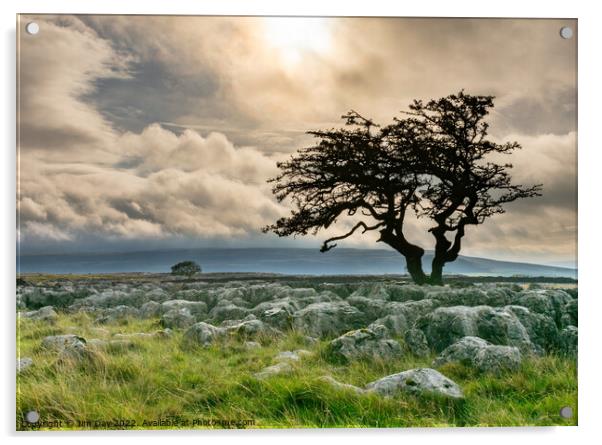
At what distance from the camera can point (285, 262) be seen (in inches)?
306

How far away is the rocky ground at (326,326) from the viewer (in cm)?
691

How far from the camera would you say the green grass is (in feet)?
22.2

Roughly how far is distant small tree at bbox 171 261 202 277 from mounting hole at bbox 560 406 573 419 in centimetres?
492

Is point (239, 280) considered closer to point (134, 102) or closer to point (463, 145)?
point (134, 102)

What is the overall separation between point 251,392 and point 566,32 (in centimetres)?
616

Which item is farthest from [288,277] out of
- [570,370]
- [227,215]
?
[570,370]

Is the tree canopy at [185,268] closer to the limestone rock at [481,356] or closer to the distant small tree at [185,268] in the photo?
the distant small tree at [185,268]

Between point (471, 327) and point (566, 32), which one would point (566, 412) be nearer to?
point (471, 327)

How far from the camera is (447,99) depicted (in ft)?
25.3

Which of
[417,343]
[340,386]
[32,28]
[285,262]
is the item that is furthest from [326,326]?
[32,28]

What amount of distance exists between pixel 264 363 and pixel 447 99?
13.7 ft

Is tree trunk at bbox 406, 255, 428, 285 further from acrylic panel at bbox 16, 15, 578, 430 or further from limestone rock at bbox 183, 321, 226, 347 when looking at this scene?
limestone rock at bbox 183, 321, 226, 347

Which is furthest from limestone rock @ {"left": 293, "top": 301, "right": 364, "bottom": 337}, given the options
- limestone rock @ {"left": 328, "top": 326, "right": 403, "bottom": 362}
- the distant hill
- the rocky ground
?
the distant hill

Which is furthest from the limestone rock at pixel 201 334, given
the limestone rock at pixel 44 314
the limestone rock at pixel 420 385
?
the limestone rock at pixel 420 385
